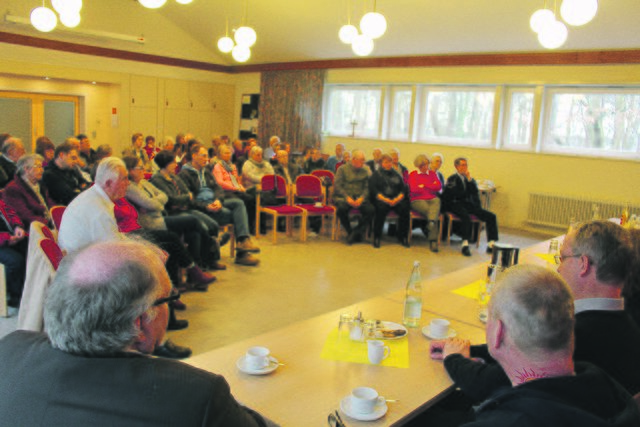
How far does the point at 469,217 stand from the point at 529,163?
230cm

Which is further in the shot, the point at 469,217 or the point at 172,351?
the point at 469,217

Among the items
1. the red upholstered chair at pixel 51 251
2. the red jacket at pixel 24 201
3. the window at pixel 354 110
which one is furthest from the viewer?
the window at pixel 354 110

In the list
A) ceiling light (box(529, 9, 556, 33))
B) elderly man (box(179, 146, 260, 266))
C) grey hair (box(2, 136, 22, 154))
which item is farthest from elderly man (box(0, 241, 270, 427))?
grey hair (box(2, 136, 22, 154))

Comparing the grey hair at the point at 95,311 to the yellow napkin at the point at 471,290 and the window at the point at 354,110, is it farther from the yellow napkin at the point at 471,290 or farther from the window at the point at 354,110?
the window at the point at 354,110

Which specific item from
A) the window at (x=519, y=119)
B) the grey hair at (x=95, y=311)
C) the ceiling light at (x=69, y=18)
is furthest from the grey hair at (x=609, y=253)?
the window at (x=519, y=119)

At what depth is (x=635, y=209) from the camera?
24.6 feet

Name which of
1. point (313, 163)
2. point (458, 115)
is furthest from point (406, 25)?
point (313, 163)

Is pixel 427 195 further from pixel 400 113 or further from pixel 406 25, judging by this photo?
pixel 400 113

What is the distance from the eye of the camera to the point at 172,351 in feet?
11.5

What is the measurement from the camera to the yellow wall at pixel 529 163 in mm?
7699

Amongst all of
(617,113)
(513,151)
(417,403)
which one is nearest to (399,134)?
(513,151)

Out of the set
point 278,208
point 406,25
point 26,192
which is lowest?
point 278,208

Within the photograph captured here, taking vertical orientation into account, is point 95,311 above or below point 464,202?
above

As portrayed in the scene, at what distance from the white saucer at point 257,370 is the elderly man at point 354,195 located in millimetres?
5175
